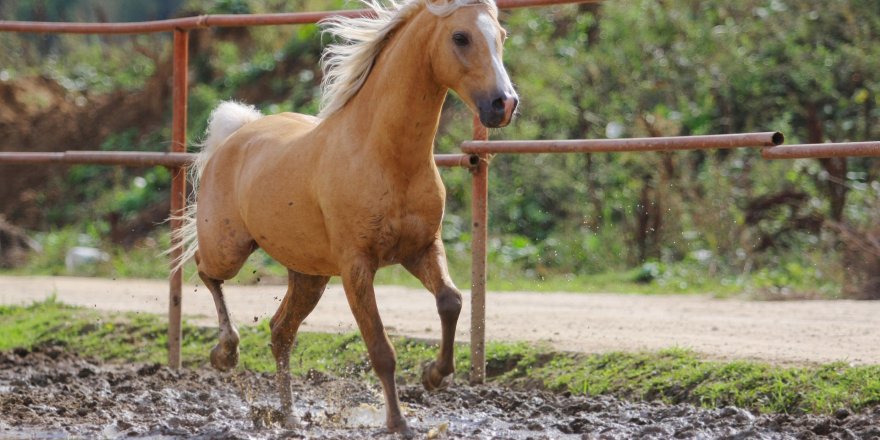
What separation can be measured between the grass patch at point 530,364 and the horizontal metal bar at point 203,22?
6.01ft

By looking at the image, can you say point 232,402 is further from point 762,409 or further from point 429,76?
point 762,409

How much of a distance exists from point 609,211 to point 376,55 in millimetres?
7260

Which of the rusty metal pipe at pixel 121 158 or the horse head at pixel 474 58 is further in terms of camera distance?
the rusty metal pipe at pixel 121 158

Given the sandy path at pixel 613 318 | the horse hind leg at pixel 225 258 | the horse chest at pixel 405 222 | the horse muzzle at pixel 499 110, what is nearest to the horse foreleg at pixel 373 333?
the horse chest at pixel 405 222

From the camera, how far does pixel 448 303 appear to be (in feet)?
15.4

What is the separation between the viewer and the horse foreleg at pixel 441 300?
15.4 feet

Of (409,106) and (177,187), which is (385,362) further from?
(177,187)

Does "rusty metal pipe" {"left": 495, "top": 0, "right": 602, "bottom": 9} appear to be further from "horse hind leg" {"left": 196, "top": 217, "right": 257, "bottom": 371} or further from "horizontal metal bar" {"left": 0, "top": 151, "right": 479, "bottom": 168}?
"horizontal metal bar" {"left": 0, "top": 151, "right": 479, "bottom": 168}

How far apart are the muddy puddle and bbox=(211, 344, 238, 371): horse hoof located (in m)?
0.17

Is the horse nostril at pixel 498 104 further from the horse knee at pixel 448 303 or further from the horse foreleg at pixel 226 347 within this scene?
the horse foreleg at pixel 226 347

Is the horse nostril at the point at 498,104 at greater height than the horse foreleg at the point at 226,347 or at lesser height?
greater

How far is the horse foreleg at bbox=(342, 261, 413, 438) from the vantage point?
4.68 metres

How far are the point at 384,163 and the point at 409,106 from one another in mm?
244

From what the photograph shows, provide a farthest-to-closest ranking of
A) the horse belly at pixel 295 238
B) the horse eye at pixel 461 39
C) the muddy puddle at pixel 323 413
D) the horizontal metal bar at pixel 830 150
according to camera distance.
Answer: the horse belly at pixel 295 238 → the muddy puddle at pixel 323 413 → the horizontal metal bar at pixel 830 150 → the horse eye at pixel 461 39
